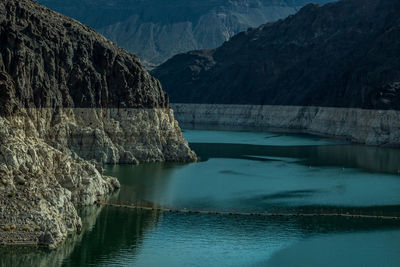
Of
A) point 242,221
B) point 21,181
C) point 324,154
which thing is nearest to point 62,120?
point 242,221

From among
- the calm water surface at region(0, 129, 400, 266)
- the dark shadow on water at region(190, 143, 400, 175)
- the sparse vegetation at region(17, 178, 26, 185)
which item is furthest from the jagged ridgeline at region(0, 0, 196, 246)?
the dark shadow on water at region(190, 143, 400, 175)

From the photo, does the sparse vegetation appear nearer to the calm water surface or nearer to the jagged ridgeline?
the jagged ridgeline

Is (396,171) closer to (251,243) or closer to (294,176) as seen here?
(294,176)

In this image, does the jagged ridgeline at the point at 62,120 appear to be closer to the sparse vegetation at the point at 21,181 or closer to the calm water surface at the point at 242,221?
the sparse vegetation at the point at 21,181

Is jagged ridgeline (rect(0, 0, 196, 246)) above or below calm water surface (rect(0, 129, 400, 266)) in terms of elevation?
above

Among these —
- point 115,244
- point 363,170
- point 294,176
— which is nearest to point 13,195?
point 115,244

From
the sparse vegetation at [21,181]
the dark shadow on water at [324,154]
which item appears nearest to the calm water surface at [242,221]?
the dark shadow on water at [324,154]
